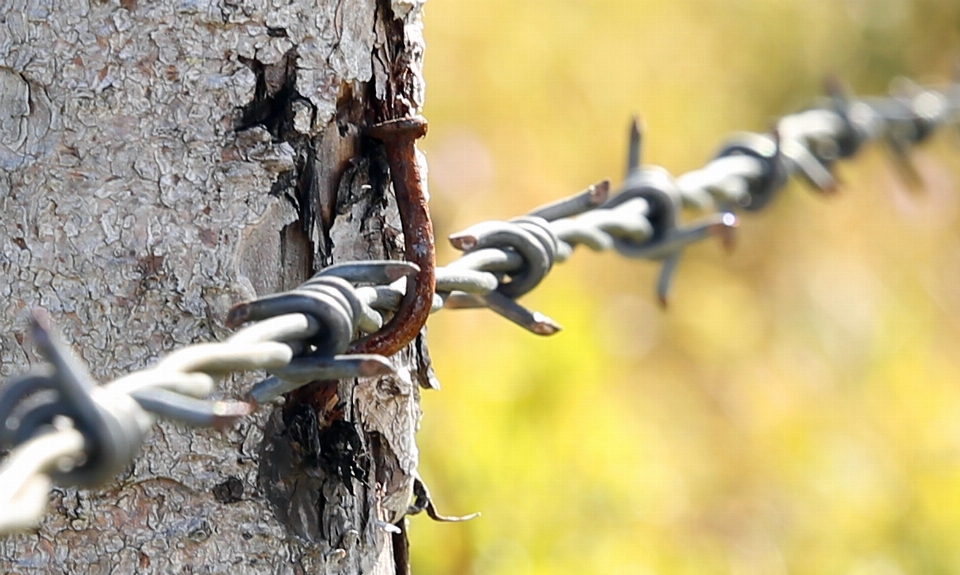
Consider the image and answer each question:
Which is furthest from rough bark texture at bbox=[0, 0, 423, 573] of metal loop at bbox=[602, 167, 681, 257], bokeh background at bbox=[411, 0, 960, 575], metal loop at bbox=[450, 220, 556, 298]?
bokeh background at bbox=[411, 0, 960, 575]

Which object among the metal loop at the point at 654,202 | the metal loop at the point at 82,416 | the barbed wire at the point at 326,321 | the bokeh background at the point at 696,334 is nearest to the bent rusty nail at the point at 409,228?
the barbed wire at the point at 326,321

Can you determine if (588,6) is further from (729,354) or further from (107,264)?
(107,264)

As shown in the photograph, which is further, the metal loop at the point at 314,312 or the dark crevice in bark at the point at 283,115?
the dark crevice in bark at the point at 283,115

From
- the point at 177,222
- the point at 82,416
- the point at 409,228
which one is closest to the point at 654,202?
the point at 409,228

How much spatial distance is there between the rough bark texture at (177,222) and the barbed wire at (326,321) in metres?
0.04

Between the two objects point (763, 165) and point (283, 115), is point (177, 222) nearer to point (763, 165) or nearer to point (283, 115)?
point (283, 115)

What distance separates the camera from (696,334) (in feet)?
13.4

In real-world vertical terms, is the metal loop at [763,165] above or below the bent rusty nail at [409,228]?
above

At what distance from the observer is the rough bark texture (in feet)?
2.56

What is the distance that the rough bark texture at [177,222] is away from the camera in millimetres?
782

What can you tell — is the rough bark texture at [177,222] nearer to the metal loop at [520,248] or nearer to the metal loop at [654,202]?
the metal loop at [520,248]

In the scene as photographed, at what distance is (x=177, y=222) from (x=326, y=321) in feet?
0.53

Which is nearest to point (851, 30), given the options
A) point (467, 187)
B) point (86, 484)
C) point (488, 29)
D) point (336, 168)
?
point (488, 29)

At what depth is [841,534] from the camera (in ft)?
9.03
